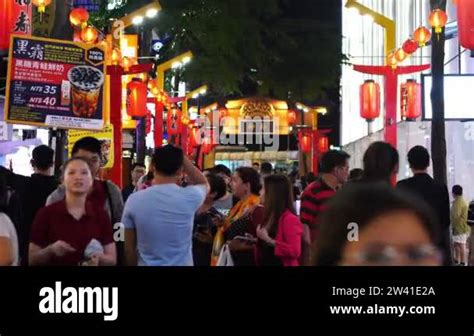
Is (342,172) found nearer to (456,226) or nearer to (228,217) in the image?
(228,217)

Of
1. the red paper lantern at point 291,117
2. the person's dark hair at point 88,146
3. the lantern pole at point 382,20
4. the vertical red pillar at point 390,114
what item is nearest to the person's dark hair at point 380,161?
the person's dark hair at point 88,146

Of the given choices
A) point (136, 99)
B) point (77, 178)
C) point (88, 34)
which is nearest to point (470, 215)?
point (88, 34)

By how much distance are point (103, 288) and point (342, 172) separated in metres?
4.70

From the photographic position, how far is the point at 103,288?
214cm

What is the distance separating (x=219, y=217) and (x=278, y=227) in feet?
2.87

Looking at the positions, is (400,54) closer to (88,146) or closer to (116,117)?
(116,117)

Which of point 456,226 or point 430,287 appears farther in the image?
point 456,226

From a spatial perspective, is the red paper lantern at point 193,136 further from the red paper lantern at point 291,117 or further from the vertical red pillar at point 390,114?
the vertical red pillar at point 390,114

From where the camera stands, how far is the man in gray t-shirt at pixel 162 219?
15.2 ft

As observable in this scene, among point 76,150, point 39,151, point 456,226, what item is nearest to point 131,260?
point 76,150

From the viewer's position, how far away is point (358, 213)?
8.18 ft

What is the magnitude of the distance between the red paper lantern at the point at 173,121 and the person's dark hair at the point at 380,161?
28.1 meters

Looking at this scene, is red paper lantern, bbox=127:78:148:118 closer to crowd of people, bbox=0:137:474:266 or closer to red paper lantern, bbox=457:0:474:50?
red paper lantern, bbox=457:0:474:50

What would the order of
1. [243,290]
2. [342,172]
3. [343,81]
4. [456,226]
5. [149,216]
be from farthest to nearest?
[343,81] → [456,226] → [342,172] → [149,216] → [243,290]
